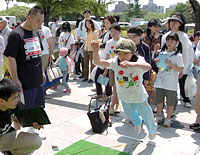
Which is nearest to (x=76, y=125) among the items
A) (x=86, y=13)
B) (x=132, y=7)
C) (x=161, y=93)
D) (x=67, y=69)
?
(x=161, y=93)

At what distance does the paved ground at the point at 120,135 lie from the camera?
377 cm

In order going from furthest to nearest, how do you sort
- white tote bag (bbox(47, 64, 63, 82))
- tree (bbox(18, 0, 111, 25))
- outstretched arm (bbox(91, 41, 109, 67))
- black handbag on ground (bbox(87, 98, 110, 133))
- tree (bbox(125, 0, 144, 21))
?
tree (bbox(125, 0, 144, 21)), tree (bbox(18, 0, 111, 25)), white tote bag (bbox(47, 64, 63, 82)), black handbag on ground (bbox(87, 98, 110, 133)), outstretched arm (bbox(91, 41, 109, 67))

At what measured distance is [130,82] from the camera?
3459 millimetres

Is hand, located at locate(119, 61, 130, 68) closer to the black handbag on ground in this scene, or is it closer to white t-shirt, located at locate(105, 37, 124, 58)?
the black handbag on ground

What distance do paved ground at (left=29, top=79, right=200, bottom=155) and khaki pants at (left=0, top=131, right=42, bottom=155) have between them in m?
0.65

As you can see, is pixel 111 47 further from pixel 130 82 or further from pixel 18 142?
pixel 18 142

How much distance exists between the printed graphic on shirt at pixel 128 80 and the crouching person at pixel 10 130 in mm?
1253

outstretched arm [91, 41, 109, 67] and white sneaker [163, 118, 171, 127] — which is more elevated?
outstretched arm [91, 41, 109, 67]

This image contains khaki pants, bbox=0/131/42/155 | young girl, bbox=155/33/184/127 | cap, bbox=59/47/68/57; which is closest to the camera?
khaki pants, bbox=0/131/42/155

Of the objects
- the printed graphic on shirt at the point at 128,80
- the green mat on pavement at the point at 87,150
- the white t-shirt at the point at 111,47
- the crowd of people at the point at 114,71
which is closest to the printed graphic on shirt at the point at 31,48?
the crowd of people at the point at 114,71

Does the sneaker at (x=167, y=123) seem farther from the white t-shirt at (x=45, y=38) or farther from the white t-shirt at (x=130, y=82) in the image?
the white t-shirt at (x=45, y=38)

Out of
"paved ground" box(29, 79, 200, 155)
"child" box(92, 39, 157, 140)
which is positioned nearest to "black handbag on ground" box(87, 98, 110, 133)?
"paved ground" box(29, 79, 200, 155)

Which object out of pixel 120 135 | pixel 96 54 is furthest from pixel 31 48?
pixel 120 135

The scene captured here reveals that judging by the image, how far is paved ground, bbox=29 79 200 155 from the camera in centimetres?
377
